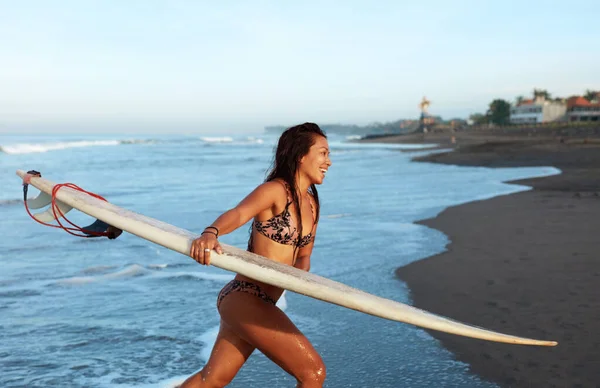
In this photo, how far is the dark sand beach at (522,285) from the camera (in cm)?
423

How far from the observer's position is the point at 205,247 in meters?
2.84

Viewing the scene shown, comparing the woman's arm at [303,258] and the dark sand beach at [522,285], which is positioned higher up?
the woman's arm at [303,258]

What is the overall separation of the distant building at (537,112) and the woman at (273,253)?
118 m

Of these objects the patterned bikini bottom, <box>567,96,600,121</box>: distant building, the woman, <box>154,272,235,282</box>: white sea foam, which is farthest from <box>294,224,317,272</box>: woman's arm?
<box>567,96,600,121</box>: distant building

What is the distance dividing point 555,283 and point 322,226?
5203 millimetres

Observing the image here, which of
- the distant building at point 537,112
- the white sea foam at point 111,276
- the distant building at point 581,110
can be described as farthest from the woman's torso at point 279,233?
the distant building at point 537,112

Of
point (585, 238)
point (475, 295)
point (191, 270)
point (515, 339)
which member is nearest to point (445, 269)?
point (475, 295)

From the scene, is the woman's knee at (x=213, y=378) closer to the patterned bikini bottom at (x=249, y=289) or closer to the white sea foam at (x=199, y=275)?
the patterned bikini bottom at (x=249, y=289)

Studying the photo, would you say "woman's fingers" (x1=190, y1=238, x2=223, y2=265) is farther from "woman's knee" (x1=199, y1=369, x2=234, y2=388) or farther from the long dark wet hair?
"woman's knee" (x1=199, y1=369, x2=234, y2=388)

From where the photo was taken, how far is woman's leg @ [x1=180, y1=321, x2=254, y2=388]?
9.86ft

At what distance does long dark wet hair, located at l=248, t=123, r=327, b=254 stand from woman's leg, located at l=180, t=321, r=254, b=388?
1.60 feet

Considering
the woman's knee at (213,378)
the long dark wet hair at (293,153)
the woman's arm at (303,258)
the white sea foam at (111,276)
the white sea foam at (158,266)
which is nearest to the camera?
the woman's knee at (213,378)

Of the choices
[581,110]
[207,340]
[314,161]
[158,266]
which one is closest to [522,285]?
[207,340]

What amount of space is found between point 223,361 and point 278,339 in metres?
0.31
